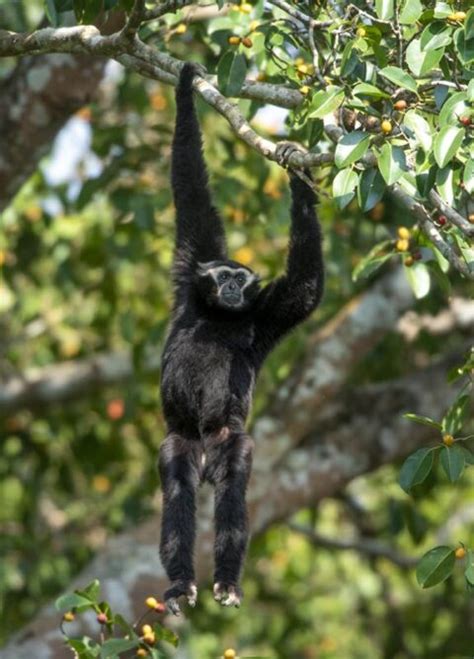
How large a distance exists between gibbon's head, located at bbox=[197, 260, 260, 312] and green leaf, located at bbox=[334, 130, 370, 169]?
1.71m

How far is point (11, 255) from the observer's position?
9859mm

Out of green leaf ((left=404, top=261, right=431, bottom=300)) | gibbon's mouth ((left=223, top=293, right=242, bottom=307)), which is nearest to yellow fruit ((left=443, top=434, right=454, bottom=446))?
green leaf ((left=404, top=261, right=431, bottom=300))

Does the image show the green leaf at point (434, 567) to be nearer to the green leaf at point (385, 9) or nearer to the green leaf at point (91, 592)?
the green leaf at point (91, 592)

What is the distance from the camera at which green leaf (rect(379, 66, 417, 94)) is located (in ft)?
15.0

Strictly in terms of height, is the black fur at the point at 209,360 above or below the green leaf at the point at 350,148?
below

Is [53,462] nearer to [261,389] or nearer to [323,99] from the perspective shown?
[261,389]

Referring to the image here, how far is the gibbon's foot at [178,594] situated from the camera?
17.4ft

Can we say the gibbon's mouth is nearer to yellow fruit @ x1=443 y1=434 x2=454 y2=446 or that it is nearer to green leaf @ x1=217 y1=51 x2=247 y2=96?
green leaf @ x1=217 y1=51 x2=247 y2=96

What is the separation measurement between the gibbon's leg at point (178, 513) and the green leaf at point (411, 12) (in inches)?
83.6

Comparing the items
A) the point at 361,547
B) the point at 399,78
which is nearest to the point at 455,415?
the point at 399,78

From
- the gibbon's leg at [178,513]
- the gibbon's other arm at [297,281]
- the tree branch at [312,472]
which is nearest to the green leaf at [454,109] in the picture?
the gibbon's other arm at [297,281]

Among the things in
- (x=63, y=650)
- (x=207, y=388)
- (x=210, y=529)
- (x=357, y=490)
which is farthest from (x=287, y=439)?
(x=357, y=490)

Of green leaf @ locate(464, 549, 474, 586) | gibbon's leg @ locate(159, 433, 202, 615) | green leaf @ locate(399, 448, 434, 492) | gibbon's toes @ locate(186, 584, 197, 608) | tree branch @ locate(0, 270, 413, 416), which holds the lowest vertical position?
tree branch @ locate(0, 270, 413, 416)

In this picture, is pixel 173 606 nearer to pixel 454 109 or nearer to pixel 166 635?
pixel 166 635
